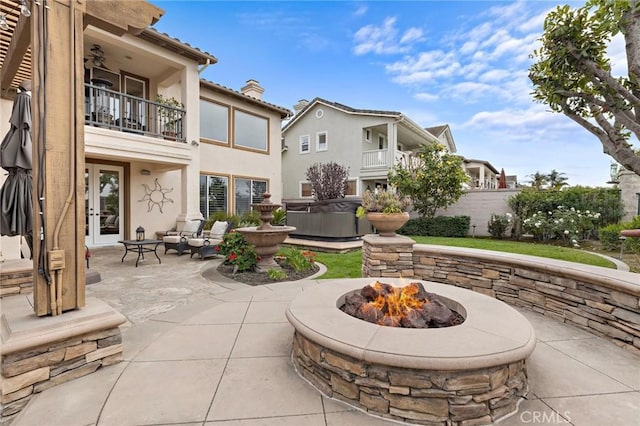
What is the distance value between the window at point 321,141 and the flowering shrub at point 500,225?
10408 millimetres

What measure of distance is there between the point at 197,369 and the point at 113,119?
939cm

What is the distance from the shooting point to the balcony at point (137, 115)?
27.0 ft

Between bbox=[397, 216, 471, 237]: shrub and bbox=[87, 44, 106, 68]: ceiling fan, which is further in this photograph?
bbox=[397, 216, 471, 237]: shrub

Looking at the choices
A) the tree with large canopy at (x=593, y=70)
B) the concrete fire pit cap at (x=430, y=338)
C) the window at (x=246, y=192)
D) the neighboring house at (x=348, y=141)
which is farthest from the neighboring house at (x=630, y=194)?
the window at (x=246, y=192)

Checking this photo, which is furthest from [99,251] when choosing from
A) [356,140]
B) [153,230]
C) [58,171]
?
[356,140]

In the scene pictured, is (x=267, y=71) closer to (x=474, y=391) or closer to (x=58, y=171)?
(x=58, y=171)

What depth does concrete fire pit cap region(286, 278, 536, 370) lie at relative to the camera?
5.73ft

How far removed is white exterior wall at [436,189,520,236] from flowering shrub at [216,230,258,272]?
9.74 m

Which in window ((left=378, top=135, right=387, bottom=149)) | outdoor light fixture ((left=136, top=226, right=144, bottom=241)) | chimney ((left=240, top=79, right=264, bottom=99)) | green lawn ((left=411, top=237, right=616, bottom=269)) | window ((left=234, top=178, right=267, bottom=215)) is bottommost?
green lawn ((left=411, top=237, right=616, bottom=269))

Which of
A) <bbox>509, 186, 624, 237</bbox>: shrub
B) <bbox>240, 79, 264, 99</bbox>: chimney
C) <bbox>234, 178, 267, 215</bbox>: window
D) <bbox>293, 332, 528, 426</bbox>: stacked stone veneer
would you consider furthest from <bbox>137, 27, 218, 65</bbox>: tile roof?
<bbox>509, 186, 624, 237</bbox>: shrub

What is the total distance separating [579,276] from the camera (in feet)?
10.2

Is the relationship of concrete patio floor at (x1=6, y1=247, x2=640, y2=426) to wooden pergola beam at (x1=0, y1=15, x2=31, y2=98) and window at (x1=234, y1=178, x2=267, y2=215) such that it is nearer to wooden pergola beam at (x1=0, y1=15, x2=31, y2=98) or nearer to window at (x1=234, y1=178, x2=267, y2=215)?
wooden pergola beam at (x1=0, y1=15, x2=31, y2=98)

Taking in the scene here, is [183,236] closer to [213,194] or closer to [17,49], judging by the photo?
[213,194]

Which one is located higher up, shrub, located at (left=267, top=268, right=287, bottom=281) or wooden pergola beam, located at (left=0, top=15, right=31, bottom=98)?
wooden pergola beam, located at (left=0, top=15, right=31, bottom=98)
